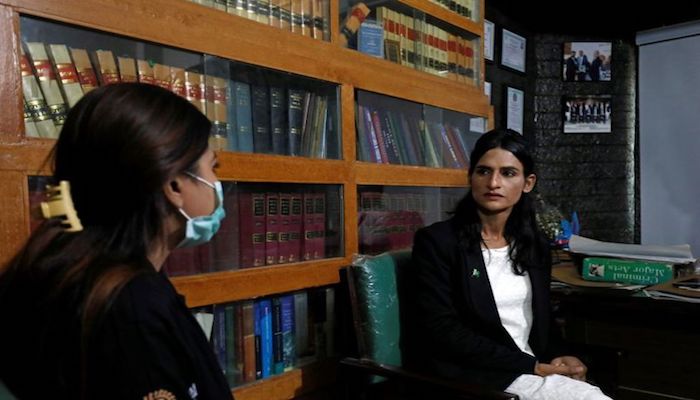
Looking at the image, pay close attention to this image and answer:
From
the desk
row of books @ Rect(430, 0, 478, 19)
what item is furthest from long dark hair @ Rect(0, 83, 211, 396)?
row of books @ Rect(430, 0, 478, 19)

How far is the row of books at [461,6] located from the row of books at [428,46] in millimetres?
114

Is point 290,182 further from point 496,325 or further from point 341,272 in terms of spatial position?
point 496,325

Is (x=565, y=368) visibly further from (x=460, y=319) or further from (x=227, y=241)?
(x=227, y=241)

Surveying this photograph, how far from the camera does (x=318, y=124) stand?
202cm

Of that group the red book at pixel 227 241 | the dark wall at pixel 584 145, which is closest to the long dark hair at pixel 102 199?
the red book at pixel 227 241

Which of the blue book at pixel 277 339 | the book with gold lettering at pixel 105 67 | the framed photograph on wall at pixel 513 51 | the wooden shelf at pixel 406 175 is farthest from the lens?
the framed photograph on wall at pixel 513 51

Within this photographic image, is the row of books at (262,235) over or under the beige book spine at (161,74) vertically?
under

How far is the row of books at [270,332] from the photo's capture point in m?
1.74

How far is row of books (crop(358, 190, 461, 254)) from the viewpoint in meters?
2.18

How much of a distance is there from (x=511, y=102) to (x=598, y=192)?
1091 millimetres

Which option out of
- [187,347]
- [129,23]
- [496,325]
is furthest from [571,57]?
[187,347]

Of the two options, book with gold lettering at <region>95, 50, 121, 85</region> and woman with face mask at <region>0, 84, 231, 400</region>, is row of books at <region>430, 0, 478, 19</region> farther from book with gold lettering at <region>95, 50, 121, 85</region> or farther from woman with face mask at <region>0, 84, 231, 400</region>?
woman with face mask at <region>0, 84, 231, 400</region>

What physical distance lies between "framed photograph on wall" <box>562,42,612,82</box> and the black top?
404 cm

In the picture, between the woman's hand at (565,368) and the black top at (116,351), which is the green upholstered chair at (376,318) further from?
the black top at (116,351)
